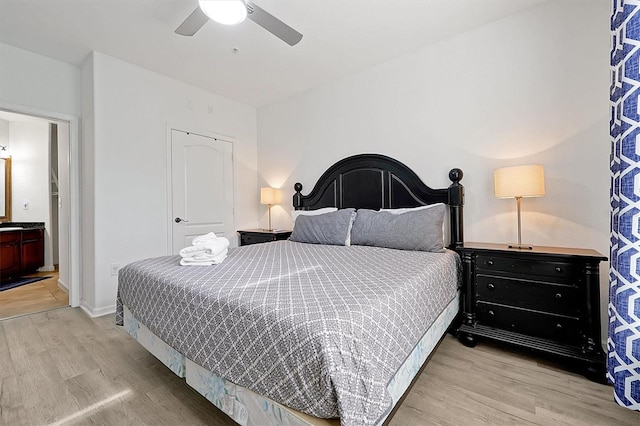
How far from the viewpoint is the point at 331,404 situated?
926 mm

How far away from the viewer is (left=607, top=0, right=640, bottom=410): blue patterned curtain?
4.63 ft

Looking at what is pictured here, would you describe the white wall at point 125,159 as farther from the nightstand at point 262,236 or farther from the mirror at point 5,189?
the mirror at point 5,189

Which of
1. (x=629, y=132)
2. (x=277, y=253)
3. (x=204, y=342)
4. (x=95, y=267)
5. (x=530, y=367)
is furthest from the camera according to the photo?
(x=95, y=267)

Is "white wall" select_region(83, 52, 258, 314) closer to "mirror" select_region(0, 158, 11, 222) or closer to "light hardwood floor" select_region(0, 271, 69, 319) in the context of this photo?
"light hardwood floor" select_region(0, 271, 69, 319)

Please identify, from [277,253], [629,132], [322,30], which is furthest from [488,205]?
[322,30]

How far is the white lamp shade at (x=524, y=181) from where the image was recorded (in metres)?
2.13

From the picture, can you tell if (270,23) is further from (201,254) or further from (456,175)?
(456,175)

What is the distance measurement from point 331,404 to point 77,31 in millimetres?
3685

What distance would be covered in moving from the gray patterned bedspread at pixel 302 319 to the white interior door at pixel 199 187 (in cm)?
177

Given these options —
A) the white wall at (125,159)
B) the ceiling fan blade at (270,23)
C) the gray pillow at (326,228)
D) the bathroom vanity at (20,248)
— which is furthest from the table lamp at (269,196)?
the bathroom vanity at (20,248)

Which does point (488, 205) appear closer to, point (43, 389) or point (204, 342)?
point (204, 342)

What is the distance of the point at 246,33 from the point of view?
2.71 meters

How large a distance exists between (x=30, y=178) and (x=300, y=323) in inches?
263

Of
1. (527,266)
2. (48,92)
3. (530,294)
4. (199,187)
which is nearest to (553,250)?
(527,266)
